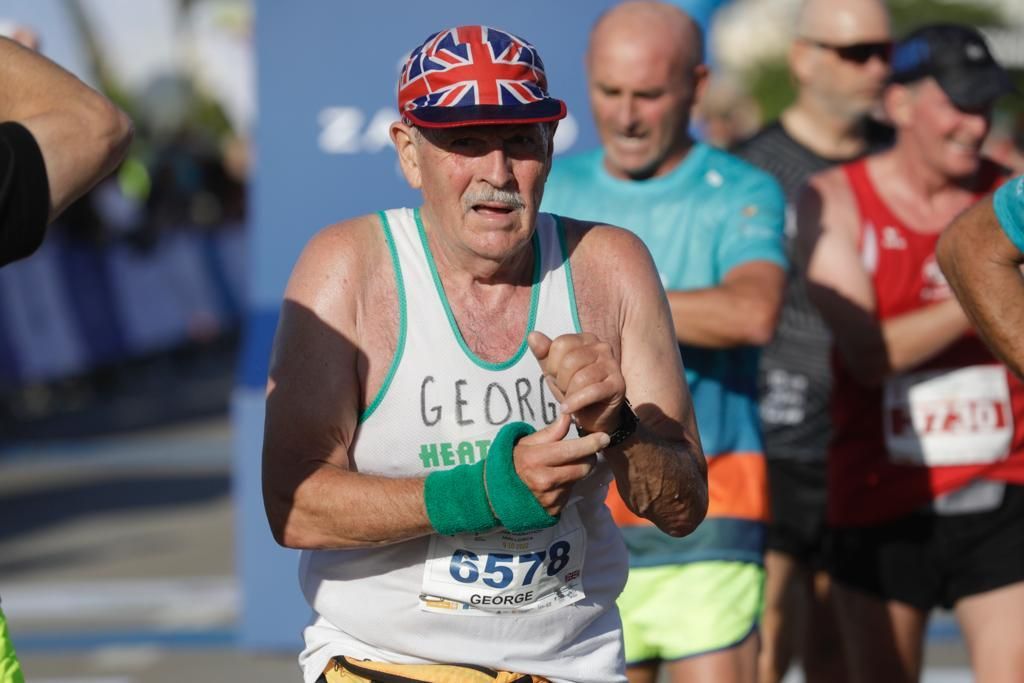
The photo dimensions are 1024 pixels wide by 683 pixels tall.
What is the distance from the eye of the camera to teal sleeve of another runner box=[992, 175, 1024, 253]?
3371 millimetres

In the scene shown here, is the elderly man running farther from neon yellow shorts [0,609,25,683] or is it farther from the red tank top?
the red tank top

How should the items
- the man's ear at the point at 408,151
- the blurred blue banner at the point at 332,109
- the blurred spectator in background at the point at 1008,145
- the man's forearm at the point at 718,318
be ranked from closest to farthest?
the man's ear at the point at 408,151 → the man's forearm at the point at 718,318 → the blurred spectator in background at the point at 1008,145 → the blurred blue banner at the point at 332,109

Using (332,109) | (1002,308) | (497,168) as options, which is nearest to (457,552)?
(497,168)

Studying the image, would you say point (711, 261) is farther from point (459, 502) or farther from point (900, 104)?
point (459, 502)

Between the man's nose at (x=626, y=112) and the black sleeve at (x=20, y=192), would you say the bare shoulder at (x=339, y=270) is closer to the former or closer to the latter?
the black sleeve at (x=20, y=192)

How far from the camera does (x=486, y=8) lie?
282 inches

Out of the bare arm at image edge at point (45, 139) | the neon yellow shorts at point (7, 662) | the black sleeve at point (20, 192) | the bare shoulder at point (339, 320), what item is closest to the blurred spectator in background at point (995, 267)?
the bare shoulder at point (339, 320)

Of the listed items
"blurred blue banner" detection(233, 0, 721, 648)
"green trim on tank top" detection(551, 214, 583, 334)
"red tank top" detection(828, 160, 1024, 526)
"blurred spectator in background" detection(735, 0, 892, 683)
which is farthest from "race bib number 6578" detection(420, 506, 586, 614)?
"blurred blue banner" detection(233, 0, 721, 648)

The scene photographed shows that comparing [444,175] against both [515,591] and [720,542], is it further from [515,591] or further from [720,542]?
[720,542]

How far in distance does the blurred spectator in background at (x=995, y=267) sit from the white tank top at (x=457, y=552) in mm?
847

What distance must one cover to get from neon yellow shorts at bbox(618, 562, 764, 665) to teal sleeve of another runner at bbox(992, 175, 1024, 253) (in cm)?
140

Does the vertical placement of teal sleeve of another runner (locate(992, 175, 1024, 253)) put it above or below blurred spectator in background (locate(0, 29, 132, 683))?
below

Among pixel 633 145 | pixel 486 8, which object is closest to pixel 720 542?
pixel 633 145

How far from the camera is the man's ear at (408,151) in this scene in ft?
10.9
